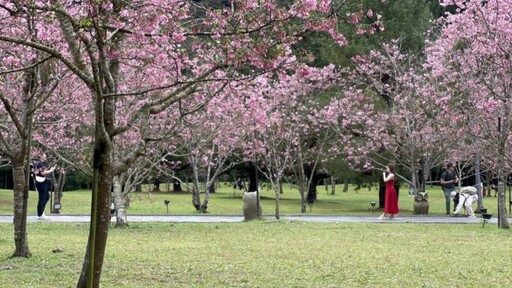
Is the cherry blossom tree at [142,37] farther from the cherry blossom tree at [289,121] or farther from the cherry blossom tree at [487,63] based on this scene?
the cherry blossom tree at [289,121]

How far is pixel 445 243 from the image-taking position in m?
13.7

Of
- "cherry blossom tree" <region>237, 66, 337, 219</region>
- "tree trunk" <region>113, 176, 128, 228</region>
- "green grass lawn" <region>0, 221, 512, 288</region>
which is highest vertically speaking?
"cherry blossom tree" <region>237, 66, 337, 219</region>

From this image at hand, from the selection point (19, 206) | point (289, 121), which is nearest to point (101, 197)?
point (19, 206)

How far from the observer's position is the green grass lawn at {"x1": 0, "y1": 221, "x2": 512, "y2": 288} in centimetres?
870

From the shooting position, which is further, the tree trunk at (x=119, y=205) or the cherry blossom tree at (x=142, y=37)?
the tree trunk at (x=119, y=205)

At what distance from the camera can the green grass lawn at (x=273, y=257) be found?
870 centimetres

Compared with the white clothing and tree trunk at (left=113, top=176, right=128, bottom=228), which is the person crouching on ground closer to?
the white clothing

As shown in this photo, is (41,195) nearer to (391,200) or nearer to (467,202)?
(391,200)

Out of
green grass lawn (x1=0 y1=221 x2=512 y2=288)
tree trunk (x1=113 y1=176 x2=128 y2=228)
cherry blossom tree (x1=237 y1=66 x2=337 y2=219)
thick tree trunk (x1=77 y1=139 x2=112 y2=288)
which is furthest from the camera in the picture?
cherry blossom tree (x1=237 y1=66 x2=337 y2=219)

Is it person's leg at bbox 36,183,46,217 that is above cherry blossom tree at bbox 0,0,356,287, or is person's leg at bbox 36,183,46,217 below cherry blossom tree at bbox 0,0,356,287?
below

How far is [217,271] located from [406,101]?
60.7ft

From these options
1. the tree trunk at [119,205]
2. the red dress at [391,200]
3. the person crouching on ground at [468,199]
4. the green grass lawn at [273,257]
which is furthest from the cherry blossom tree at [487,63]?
the tree trunk at [119,205]

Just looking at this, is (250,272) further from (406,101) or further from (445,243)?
(406,101)

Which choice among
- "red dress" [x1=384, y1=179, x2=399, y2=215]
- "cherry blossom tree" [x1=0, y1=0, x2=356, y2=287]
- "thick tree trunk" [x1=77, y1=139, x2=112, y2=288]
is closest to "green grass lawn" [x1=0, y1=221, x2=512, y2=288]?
"thick tree trunk" [x1=77, y1=139, x2=112, y2=288]
